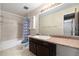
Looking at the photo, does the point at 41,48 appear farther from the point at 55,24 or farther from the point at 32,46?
the point at 55,24

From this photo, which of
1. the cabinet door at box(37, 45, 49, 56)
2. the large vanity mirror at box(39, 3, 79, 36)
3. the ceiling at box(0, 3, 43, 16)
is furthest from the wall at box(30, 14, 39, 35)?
the cabinet door at box(37, 45, 49, 56)

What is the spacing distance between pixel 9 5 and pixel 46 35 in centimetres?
93

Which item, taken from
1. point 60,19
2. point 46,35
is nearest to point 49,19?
point 60,19

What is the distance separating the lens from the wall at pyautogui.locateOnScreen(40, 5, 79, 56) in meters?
1.56

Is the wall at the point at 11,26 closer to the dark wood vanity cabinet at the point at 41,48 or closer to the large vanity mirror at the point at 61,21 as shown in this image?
the dark wood vanity cabinet at the point at 41,48

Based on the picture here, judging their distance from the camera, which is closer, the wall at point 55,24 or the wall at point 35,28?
the wall at point 55,24

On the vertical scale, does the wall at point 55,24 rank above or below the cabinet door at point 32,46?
above

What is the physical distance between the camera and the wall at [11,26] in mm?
1750

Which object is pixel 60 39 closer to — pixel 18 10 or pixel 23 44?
pixel 23 44

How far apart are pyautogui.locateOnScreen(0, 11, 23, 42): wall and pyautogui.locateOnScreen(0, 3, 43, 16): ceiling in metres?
0.08

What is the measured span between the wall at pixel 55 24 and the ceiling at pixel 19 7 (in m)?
0.28

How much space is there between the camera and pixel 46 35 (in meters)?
1.81

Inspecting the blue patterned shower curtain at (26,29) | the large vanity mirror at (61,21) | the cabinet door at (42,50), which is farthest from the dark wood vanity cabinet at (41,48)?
the large vanity mirror at (61,21)

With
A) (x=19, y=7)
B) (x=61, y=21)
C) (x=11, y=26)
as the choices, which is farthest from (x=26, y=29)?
(x=61, y=21)
